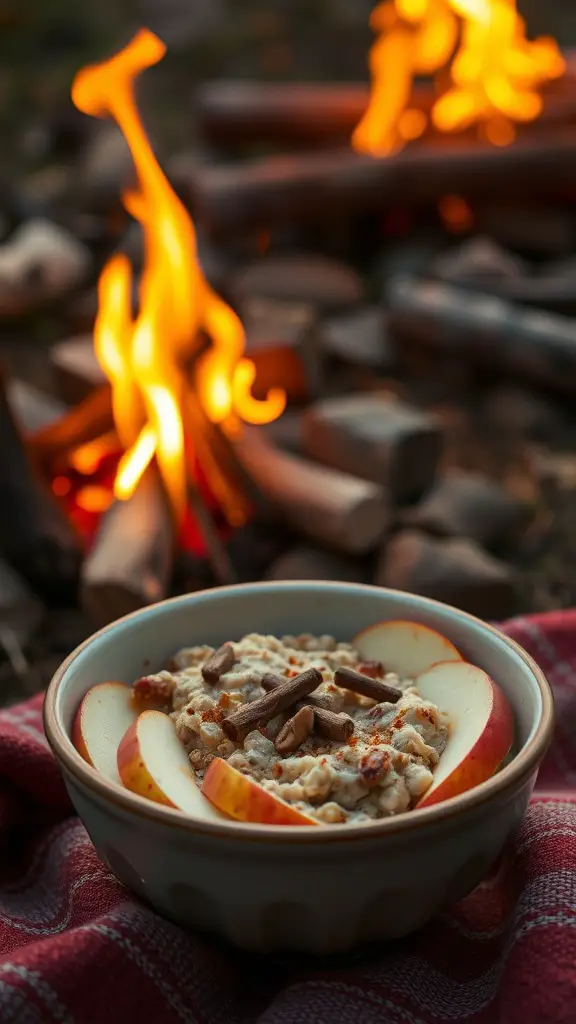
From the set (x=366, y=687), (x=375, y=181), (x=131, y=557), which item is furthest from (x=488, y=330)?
(x=366, y=687)

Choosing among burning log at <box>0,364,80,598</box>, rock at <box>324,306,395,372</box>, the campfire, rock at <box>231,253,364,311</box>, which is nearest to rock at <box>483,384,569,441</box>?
the campfire

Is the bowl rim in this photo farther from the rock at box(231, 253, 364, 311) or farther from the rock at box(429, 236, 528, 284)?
the rock at box(231, 253, 364, 311)

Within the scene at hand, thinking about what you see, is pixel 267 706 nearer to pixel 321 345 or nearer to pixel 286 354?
pixel 286 354

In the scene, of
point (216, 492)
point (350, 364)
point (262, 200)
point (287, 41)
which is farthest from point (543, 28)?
point (216, 492)

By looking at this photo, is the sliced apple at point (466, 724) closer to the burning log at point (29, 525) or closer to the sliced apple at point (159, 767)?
the sliced apple at point (159, 767)

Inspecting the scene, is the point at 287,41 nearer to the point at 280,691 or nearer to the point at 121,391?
the point at 121,391

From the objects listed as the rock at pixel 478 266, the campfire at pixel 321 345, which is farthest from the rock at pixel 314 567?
the rock at pixel 478 266
